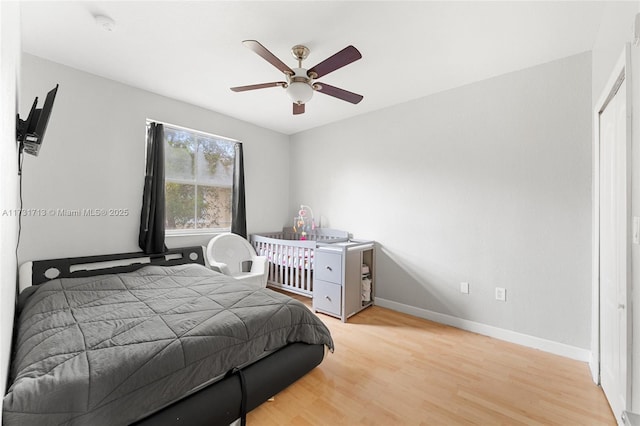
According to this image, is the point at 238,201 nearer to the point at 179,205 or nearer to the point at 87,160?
the point at 179,205

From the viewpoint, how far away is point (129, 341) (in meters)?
1.31

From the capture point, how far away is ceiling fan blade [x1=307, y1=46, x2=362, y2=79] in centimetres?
164

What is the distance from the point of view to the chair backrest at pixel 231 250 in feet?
11.2

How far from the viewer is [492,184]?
2.56 meters

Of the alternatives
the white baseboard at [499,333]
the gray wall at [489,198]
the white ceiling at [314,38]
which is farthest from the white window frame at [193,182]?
the white baseboard at [499,333]

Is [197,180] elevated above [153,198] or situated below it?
above

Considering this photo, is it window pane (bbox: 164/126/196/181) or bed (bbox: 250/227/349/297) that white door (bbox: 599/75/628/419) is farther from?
window pane (bbox: 164/126/196/181)

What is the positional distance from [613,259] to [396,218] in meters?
1.82

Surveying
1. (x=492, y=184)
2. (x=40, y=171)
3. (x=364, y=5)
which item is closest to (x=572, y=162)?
(x=492, y=184)

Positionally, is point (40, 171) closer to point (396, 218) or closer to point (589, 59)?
point (396, 218)

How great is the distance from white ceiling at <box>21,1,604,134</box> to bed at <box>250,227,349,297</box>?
1.87 metres

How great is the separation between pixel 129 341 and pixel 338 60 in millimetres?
1966

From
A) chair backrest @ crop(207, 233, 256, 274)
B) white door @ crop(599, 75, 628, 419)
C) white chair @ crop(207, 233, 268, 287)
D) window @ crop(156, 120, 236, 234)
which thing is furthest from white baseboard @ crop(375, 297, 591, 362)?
window @ crop(156, 120, 236, 234)

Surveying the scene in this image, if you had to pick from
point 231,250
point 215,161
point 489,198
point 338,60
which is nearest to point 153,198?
point 215,161
